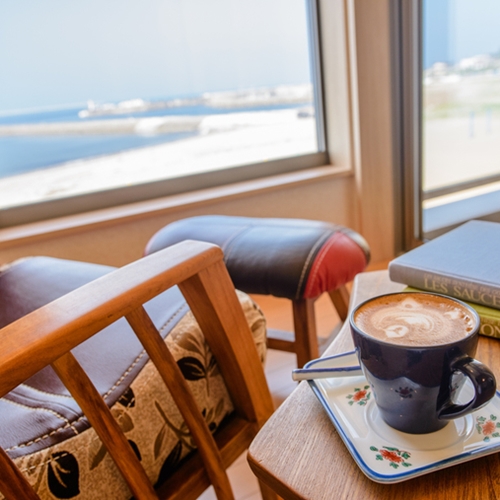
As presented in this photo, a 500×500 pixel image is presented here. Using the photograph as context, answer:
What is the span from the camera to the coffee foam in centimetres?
36

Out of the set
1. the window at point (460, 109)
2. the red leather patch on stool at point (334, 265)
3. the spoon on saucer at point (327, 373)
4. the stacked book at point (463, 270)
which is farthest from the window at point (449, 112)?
the spoon on saucer at point (327, 373)

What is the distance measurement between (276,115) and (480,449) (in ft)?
6.08

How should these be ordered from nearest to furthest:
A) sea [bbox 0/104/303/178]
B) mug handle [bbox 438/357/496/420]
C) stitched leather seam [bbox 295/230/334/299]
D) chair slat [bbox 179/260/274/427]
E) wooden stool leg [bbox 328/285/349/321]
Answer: mug handle [bbox 438/357/496/420] → chair slat [bbox 179/260/274/427] → stitched leather seam [bbox 295/230/334/299] → wooden stool leg [bbox 328/285/349/321] → sea [bbox 0/104/303/178]

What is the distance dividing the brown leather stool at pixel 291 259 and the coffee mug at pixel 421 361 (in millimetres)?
629

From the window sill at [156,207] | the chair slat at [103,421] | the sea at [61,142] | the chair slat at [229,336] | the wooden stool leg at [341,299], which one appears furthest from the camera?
the sea at [61,142]

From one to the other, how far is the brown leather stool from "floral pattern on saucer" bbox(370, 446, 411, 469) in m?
0.66

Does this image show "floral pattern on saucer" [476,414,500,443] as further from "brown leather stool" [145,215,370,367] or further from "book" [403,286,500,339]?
"brown leather stool" [145,215,370,367]

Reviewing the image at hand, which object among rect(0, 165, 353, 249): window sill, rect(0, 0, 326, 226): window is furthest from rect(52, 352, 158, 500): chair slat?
rect(0, 0, 326, 226): window

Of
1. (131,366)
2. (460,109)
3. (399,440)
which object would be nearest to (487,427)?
(399,440)

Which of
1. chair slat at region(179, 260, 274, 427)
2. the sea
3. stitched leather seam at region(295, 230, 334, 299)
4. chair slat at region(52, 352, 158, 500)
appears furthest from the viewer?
the sea

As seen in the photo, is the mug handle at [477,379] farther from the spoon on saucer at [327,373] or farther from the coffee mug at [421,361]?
the spoon on saucer at [327,373]

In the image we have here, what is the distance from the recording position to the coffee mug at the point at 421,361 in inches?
13.0

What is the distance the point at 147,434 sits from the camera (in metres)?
0.58

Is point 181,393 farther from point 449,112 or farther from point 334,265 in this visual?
point 449,112
